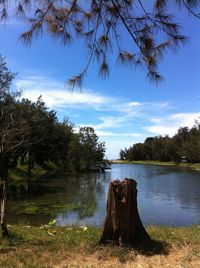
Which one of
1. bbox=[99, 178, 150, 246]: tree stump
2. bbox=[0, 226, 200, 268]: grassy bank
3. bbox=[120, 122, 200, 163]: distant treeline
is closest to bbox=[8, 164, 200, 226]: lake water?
bbox=[0, 226, 200, 268]: grassy bank

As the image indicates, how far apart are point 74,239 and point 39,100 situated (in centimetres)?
4636

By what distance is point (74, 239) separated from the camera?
8523mm

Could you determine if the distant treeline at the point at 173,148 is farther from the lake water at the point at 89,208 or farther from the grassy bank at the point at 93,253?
the grassy bank at the point at 93,253

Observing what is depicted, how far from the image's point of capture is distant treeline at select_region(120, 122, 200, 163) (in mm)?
98113

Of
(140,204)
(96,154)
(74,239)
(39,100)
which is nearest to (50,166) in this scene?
(96,154)

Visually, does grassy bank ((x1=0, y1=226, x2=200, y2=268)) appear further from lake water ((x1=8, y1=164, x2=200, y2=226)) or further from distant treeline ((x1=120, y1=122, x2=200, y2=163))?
distant treeline ((x1=120, y1=122, x2=200, y2=163))

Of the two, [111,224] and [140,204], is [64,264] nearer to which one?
[111,224]

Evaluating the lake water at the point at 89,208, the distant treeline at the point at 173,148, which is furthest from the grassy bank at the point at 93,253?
the distant treeline at the point at 173,148

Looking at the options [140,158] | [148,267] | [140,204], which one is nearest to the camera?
[148,267]

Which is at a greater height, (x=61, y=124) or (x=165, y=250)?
(x=61, y=124)

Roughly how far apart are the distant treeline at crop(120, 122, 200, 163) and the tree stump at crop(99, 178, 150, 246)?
3394 inches

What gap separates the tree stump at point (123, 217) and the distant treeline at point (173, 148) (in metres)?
86.2

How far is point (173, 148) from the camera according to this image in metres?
116

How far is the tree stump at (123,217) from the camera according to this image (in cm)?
770
